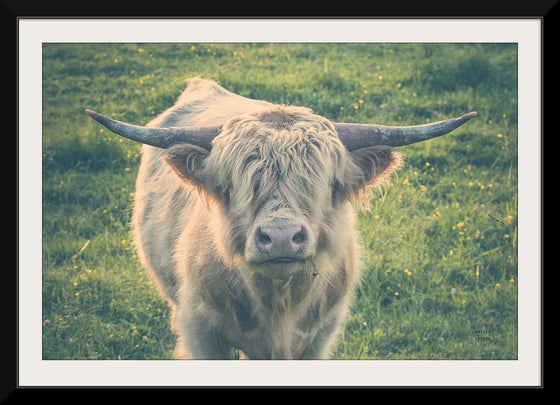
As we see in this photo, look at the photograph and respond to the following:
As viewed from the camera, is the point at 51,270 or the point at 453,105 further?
the point at 453,105

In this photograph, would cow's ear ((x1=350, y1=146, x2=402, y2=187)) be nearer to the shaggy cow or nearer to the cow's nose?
the shaggy cow

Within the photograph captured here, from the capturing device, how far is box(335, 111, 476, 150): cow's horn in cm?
333

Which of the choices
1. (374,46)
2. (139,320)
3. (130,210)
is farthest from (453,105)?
(139,320)

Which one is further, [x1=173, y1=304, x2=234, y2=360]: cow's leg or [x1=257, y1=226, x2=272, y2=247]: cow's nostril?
[x1=173, y1=304, x2=234, y2=360]: cow's leg

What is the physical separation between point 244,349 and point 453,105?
172 inches

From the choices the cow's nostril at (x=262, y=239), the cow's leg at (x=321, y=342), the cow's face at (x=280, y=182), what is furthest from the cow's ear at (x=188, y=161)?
the cow's leg at (x=321, y=342)

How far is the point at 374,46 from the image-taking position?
6.66 m

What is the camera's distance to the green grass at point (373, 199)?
4.87 meters

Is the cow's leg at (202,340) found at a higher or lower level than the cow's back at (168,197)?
lower

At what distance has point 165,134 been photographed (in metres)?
3.39

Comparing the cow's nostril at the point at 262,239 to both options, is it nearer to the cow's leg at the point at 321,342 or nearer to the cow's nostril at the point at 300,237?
the cow's nostril at the point at 300,237

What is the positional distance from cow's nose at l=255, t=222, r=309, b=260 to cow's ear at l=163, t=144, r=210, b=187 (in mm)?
676

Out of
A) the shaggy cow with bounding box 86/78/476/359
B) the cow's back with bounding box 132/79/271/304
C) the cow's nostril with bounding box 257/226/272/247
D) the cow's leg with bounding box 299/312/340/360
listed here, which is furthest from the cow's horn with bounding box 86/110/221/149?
the cow's leg with bounding box 299/312/340/360
